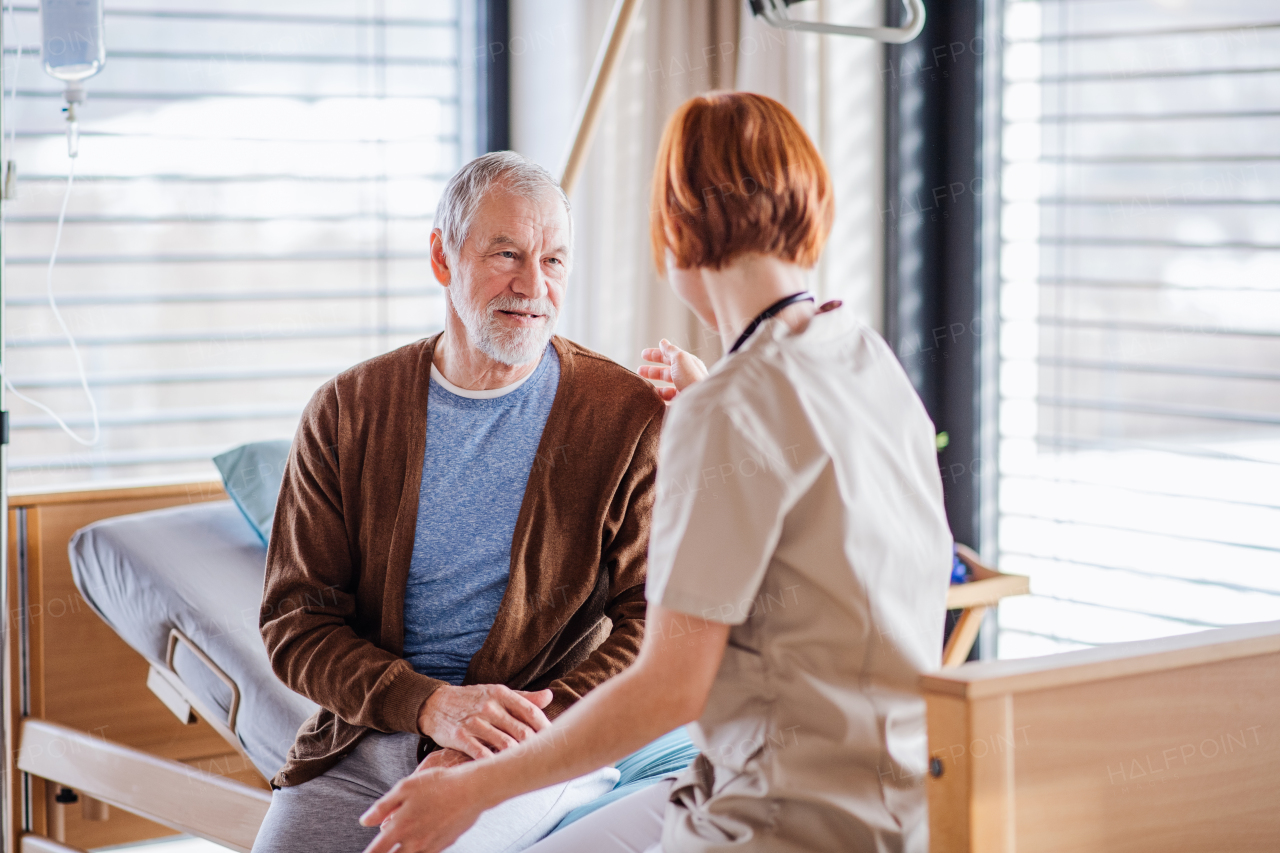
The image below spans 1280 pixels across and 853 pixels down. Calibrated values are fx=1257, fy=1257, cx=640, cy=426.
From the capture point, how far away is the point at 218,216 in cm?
312

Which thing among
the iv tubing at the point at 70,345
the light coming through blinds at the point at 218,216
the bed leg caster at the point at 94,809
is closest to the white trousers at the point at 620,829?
the bed leg caster at the point at 94,809

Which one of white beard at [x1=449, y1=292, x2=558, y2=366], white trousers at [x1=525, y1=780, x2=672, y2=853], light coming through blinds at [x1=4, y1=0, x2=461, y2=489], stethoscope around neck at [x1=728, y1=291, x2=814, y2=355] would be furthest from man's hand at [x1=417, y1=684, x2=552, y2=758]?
light coming through blinds at [x1=4, y1=0, x2=461, y2=489]

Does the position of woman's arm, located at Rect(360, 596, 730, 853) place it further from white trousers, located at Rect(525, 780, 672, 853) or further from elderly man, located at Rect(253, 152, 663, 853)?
elderly man, located at Rect(253, 152, 663, 853)

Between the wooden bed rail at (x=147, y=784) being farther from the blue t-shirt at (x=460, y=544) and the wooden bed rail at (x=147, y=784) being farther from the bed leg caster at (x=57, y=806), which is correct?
the blue t-shirt at (x=460, y=544)

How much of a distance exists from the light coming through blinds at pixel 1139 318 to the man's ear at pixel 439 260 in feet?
4.87

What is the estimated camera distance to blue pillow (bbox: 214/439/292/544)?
242 cm

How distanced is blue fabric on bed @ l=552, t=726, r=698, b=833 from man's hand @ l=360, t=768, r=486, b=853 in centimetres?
47

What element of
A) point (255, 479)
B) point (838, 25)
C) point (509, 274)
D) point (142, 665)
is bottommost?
point (142, 665)

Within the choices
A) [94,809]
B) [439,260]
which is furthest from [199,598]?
[439,260]

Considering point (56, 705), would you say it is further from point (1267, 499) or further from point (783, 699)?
point (1267, 499)

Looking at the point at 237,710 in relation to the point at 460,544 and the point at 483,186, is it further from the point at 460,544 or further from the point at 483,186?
the point at 483,186

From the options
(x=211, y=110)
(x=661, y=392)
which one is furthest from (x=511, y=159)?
(x=211, y=110)

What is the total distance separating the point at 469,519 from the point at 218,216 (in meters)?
1.73

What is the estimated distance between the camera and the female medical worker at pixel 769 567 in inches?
43.7
